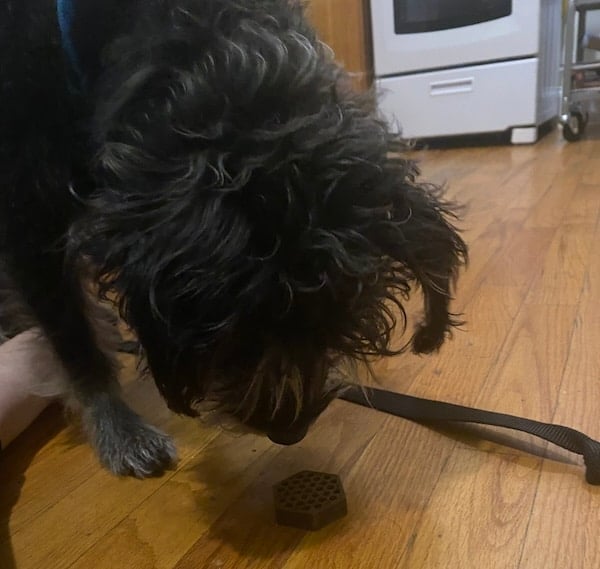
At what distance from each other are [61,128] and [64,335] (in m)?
0.33

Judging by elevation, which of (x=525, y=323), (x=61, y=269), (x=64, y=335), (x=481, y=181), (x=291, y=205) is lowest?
(x=481, y=181)

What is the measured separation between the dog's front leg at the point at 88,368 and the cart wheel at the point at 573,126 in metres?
2.66

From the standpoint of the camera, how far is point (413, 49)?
337cm

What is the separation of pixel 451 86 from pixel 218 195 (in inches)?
117

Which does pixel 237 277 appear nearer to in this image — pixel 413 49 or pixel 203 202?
pixel 203 202

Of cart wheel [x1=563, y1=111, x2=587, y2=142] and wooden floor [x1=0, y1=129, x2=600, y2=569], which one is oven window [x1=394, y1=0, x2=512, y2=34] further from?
wooden floor [x1=0, y1=129, x2=600, y2=569]

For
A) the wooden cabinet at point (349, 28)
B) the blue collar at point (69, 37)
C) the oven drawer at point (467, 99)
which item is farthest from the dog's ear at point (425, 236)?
Answer: the wooden cabinet at point (349, 28)

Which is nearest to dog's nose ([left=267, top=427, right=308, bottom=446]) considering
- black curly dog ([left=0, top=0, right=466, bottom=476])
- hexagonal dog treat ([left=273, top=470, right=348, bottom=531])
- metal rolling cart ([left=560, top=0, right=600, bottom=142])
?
black curly dog ([left=0, top=0, right=466, bottom=476])

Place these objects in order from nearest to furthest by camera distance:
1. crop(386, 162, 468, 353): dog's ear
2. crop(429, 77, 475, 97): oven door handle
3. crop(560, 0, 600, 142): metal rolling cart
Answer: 1. crop(386, 162, 468, 353): dog's ear
2. crop(560, 0, 600, 142): metal rolling cart
3. crop(429, 77, 475, 97): oven door handle

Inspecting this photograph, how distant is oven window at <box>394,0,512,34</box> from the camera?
3.18 meters

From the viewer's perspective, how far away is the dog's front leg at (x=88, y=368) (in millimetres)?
932

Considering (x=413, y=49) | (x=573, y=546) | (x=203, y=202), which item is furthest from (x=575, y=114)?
(x=203, y=202)

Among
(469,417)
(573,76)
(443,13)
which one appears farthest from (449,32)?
(469,417)

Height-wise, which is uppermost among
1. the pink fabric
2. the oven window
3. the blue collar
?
the blue collar
